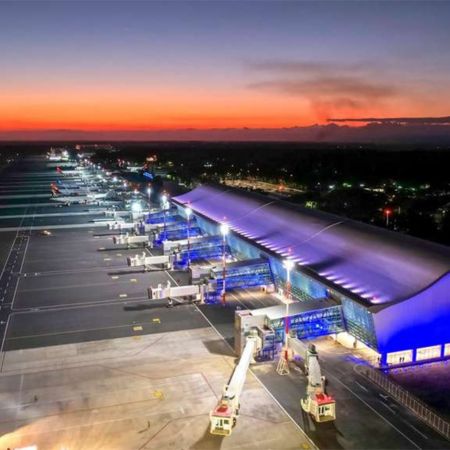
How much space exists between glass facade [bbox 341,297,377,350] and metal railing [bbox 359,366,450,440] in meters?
2.86

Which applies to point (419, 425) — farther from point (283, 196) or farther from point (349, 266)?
point (283, 196)

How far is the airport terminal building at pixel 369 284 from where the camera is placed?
4194 centimetres

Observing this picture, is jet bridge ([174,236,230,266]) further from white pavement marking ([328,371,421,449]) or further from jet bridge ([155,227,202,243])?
white pavement marking ([328,371,421,449])

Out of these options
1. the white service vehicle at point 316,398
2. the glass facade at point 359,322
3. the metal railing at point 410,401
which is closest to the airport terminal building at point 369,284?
the glass facade at point 359,322

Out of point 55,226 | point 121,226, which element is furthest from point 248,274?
point 55,226

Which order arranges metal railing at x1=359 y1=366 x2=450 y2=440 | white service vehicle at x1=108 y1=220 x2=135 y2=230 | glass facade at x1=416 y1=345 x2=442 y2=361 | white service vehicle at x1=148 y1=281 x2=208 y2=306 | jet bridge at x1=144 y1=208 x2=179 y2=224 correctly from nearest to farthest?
metal railing at x1=359 y1=366 x2=450 y2=440
glass facade at x1=416 y1=345 x2=442 y2=361
white service vehicle at x1=148 y1=281 x2=208 y2=306
white service vehicle at x1=108 y1=220 x2=135 y2=230
jet bridge at x1=144 y1=208 x2=179 y2=224

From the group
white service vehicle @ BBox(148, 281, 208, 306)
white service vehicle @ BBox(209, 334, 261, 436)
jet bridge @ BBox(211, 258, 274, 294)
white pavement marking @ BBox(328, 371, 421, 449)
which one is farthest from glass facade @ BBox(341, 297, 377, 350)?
white service vehicle @ BBox(148, 281, 208, 306)

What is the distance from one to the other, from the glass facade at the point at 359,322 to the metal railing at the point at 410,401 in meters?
2.86

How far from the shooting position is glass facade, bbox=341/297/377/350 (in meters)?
42.4

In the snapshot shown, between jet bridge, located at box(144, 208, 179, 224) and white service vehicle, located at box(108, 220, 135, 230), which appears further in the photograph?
jet bridge, located at box(144, 208, 179, 224)

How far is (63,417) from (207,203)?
71.8 meters

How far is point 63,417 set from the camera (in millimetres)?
33594

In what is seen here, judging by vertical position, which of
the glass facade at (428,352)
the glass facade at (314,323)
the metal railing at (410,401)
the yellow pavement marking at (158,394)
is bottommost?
the yellow pavement marking at (158,394)

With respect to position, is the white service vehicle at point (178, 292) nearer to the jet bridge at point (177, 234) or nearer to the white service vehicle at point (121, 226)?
the jet bridge at point (177, 234)
